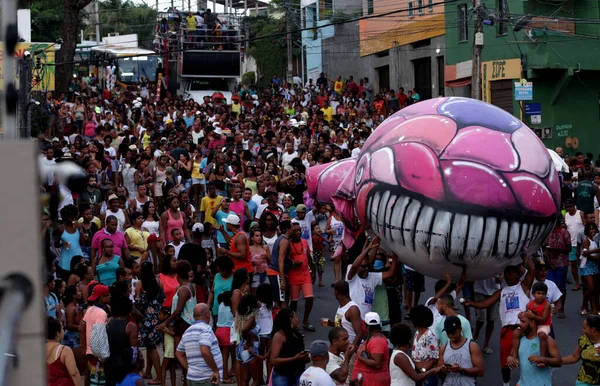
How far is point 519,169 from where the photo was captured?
411 inches

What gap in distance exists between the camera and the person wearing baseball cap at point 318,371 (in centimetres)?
834

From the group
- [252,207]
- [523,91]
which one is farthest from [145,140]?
[523,91]

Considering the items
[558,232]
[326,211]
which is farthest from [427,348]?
[326,211]

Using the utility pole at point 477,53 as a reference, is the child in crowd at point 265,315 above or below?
below

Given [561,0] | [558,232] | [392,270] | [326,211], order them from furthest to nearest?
[561,0], [326,211], [558,232], [392,270]

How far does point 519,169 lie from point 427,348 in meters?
2.18

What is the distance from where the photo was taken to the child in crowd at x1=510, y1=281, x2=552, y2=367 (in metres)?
9.57

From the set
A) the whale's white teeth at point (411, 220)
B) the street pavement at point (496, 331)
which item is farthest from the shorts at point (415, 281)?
the whale's white teeth at point (411, 220)

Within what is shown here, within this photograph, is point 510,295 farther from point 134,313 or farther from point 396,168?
point 134,313

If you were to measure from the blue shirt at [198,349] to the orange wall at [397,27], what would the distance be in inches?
1075

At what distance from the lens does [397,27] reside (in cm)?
3988

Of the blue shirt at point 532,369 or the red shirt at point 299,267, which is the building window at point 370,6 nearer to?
the red shirt at point 299,267

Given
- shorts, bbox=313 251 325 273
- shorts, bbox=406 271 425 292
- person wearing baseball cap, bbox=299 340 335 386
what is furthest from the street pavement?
person wearing baseball cap, bbox=299 340 335 386

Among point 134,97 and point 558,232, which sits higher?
point 134,97
